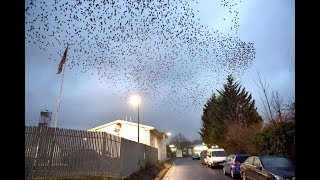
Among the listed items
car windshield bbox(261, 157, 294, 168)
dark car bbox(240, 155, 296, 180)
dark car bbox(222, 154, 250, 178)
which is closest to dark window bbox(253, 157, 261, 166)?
dark car bbox(240, 155, 296, 180)

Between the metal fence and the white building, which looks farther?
the white building

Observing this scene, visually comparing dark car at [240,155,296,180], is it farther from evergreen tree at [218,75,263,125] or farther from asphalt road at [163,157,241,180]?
evergreen tree at [218,75,263,125]

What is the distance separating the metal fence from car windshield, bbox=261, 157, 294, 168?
7228 millimetres

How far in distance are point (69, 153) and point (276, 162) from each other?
27.9ft

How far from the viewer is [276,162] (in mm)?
14328

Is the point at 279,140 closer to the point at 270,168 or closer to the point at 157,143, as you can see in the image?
the point at 270,168

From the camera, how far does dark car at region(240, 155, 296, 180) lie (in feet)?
41.0

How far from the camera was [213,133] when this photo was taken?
190 feet

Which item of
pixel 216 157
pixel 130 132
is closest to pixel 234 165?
pixel 216 157

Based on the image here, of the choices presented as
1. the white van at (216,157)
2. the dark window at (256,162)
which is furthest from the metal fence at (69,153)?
the white van at (216,157)

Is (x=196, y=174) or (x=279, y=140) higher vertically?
(x=279, y=140)

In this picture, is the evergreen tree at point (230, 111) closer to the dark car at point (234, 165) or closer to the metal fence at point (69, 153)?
the dark car at point (234, 165)

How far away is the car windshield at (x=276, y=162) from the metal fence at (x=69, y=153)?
285 inches
